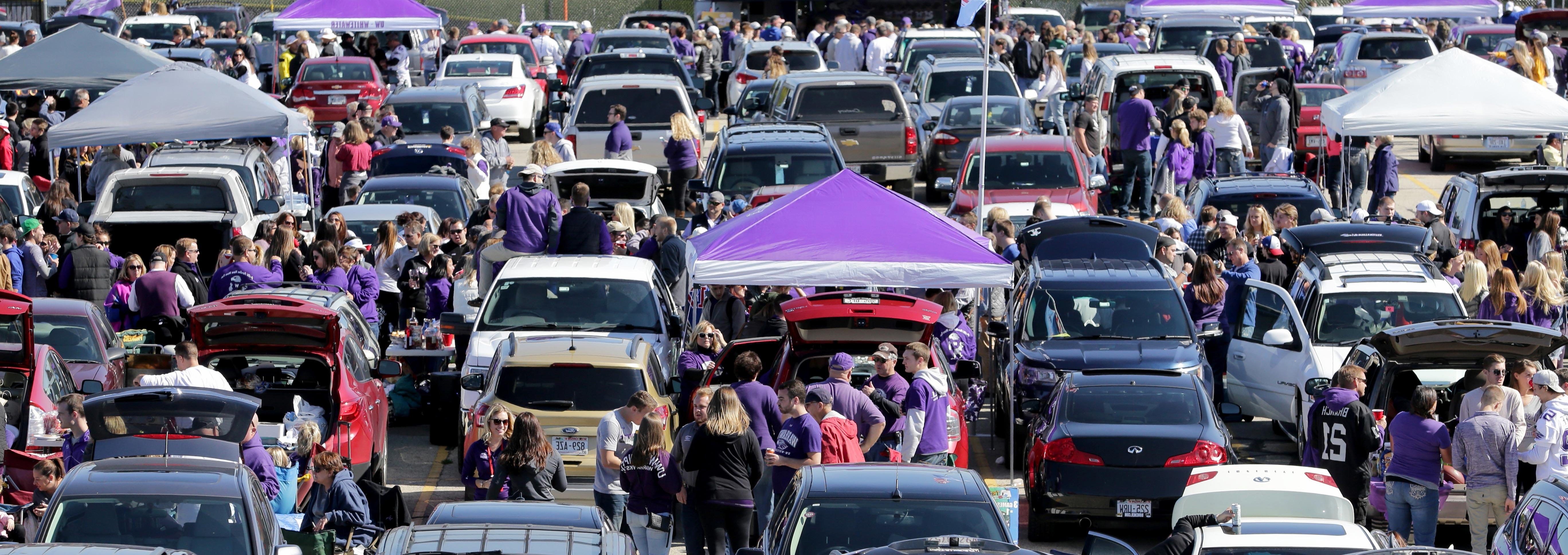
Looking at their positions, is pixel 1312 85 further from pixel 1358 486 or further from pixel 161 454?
pixel 161 454

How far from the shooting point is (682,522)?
38.9ft

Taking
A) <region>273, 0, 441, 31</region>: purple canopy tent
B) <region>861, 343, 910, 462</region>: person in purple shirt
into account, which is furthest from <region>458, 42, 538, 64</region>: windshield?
<region>861, 343, 910, 462</region>: person in purple shirt

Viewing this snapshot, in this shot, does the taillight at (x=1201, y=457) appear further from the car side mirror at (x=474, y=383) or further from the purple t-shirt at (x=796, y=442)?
the car side mirror at (x=474, y=383)

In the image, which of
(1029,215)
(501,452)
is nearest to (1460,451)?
(501,452)

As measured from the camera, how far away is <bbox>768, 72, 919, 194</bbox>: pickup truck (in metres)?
26.0

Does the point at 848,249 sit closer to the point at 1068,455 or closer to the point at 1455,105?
the point at 1068,455

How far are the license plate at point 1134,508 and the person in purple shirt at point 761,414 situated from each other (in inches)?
90.2

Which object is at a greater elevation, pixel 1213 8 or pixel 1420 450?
pixel 1420 450

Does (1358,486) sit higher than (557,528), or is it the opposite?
(557,528)

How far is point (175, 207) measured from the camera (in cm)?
2116

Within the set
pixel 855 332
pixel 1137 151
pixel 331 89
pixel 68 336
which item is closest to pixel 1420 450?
pixel 855 332

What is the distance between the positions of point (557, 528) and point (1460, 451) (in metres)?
5.97

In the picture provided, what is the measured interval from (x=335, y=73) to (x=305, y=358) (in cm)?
1927

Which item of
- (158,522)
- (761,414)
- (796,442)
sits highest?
(158,522)
